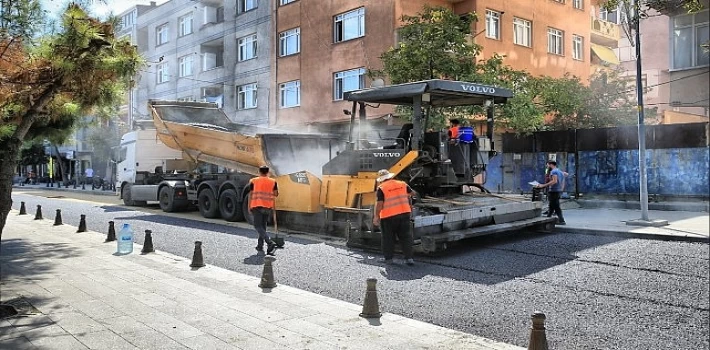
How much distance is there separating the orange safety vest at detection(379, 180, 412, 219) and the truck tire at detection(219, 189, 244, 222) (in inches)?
248

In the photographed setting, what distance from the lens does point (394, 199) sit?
25.9 feet

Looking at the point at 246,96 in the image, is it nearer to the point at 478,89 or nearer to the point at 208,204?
the point at 208,204

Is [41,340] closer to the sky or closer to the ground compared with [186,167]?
closer to the ground

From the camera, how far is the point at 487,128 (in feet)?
34.3

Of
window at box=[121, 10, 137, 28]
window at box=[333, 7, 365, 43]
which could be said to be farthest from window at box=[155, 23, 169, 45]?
window at box=[333, 7, 365, 43]

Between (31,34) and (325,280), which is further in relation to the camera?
(325,280)

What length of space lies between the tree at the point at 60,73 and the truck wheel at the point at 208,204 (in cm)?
798

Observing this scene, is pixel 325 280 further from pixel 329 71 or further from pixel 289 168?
pixel 329 71

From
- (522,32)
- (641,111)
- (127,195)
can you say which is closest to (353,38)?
(641,111)

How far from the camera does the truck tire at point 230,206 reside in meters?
13.4

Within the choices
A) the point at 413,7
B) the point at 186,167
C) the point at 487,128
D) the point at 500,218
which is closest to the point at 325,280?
the point at 500,218

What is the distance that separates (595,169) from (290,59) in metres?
8.84

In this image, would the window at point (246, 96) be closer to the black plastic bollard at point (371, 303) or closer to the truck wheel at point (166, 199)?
the truck wheel at point (166, 199)

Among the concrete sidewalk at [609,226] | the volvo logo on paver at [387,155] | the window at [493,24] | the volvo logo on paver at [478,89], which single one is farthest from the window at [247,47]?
the window at [493,24]
